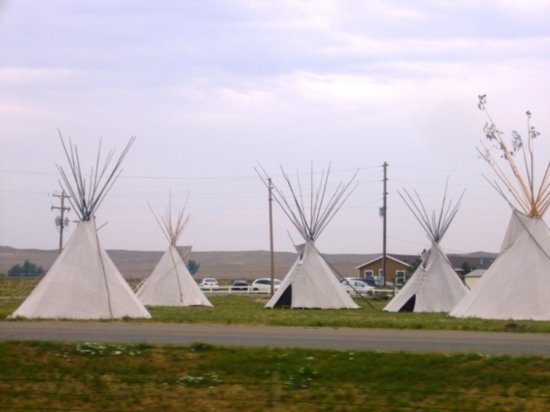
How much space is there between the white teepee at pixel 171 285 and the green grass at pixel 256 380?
28025 mm

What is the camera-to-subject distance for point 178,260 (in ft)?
146

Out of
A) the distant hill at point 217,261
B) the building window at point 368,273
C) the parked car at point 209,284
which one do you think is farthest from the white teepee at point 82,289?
the distant hill at point 217,261

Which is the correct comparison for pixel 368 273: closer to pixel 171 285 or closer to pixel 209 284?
Answer: pixel 209 284

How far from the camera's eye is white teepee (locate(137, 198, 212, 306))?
143 feet

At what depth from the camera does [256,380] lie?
13406 mm

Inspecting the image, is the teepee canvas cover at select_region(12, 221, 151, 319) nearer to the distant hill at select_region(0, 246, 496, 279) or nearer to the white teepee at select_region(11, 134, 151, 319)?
the white teepee at select_region(11, 134, 151, 319)

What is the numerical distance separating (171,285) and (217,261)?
4918 inches

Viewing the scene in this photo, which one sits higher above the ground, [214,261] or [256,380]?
[214,261]

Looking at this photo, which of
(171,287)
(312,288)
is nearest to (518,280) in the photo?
(312,288)

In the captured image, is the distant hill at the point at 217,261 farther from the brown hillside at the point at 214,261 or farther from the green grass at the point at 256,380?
the green grass at the point at 256,380

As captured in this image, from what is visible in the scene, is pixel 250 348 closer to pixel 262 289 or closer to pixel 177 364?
pixel 177 364

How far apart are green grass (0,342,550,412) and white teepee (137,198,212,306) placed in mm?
28025

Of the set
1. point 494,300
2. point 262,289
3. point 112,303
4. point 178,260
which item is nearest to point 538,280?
point 494,300

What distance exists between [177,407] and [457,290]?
92.8 ft
